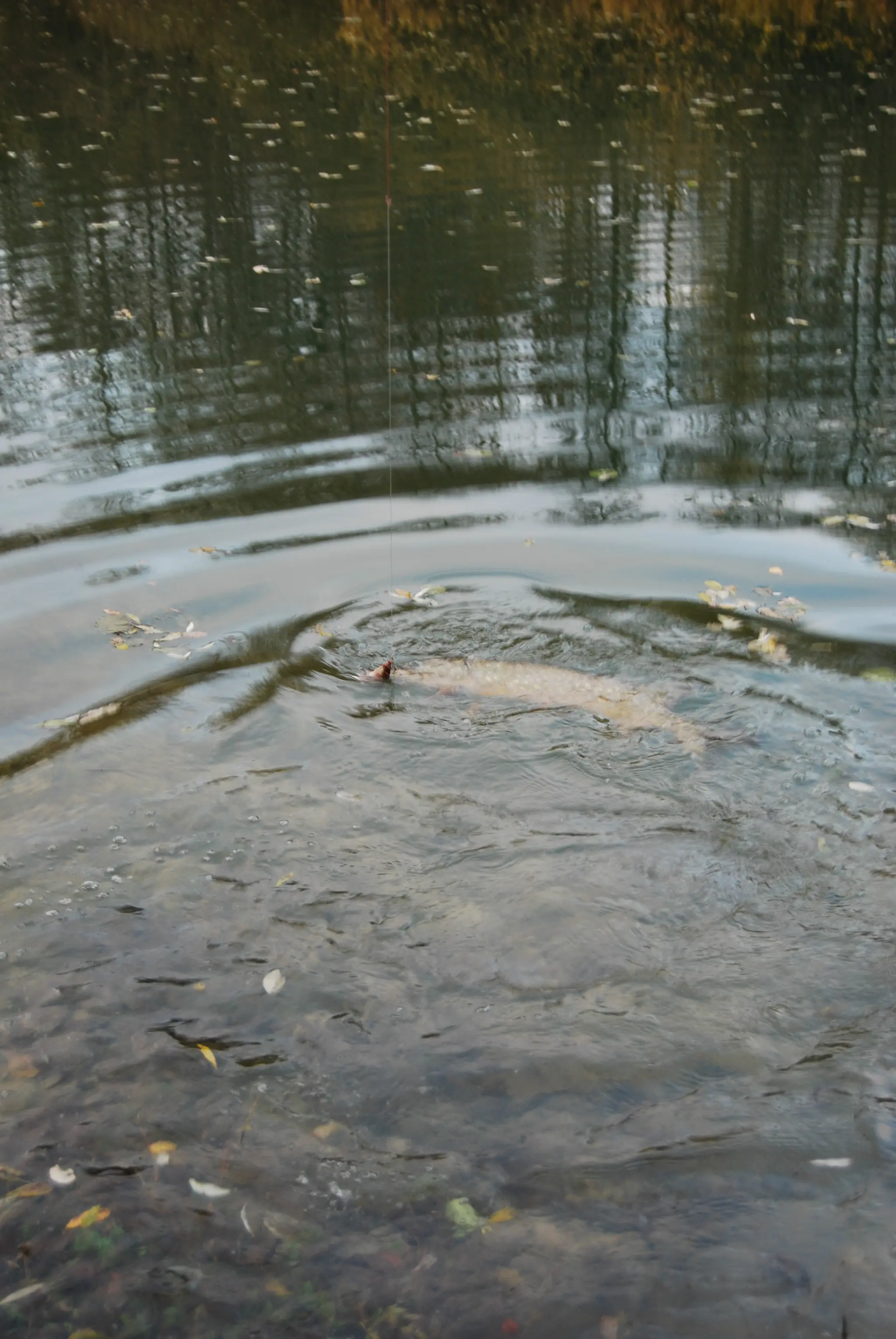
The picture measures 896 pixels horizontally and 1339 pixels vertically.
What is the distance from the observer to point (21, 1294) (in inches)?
127

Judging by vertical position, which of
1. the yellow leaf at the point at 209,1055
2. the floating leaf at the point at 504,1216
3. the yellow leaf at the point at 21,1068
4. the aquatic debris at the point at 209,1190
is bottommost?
the floating leaf at the point at 504,1216

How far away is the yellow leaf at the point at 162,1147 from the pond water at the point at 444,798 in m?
0.02

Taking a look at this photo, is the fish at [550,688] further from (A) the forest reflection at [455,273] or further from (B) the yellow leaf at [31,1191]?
(B) the yellow leaf at [31,1191]

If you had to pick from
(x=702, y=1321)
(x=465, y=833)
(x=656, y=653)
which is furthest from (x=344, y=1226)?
(x=656, y=653)

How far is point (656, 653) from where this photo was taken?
6.16 meters

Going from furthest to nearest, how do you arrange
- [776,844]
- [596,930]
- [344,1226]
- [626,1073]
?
1. [776,844]
2. [596,930]
3. [626,1073]
4. [344,1226]

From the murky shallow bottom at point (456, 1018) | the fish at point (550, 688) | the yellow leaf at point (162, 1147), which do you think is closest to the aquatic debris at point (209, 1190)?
the murky shallow bottom at point (456, 1018)

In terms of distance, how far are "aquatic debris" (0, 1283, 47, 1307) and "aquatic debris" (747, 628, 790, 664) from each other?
419 centimetres

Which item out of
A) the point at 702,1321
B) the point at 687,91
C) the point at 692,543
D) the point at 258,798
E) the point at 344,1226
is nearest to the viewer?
the point at 702,1321

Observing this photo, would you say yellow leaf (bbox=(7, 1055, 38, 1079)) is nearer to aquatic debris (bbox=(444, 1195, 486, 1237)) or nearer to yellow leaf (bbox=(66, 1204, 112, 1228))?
yellow leaf (bbox=(66, 1204, 112, 1228))

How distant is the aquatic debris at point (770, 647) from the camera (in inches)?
238

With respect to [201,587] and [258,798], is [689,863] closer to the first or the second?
[258,798]

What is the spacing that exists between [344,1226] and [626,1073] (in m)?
1.00

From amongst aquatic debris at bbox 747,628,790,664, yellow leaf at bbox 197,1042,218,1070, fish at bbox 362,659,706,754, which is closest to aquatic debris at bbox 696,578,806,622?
aquatic debris at bbox 747,628,790,664
